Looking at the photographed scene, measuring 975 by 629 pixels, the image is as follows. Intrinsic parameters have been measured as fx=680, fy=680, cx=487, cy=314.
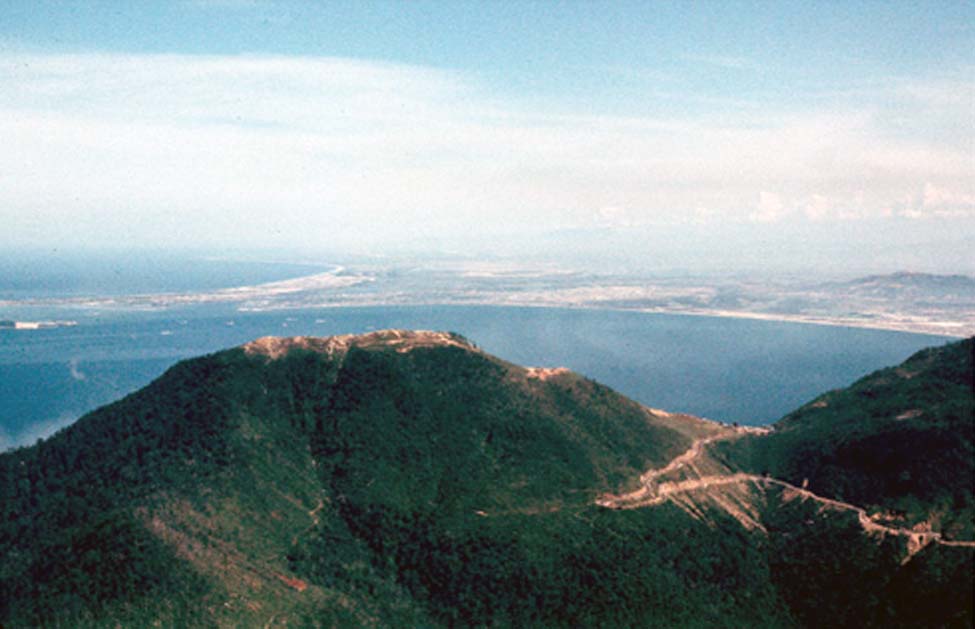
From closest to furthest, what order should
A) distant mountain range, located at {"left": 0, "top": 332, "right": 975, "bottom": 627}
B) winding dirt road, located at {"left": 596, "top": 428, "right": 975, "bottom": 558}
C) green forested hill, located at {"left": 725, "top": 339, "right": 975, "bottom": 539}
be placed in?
distant mountain range, located at {"left": 0, "top": 332, "right": 975, "bottom": 627} → winding dirt road, located at {"left": 596, "top": 428, "right": 975, "bottom": 558} → green forested hill, located at {"left": 725, "top": 339, "right": 975, "bottom": 539}

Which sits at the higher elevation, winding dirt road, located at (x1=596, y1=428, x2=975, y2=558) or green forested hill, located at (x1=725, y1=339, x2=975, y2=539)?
green forested hill, located at (x1=725, y1=339, x2=975, y2=539)

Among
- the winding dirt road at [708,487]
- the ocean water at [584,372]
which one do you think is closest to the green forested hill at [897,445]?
the winding dirt road at [708,487]

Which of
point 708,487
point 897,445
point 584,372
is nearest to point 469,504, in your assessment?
point 708,487

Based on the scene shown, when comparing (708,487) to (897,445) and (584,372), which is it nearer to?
(897,445)

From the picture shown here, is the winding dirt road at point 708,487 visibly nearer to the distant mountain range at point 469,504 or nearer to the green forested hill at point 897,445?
the distant mountain range at point 469,504

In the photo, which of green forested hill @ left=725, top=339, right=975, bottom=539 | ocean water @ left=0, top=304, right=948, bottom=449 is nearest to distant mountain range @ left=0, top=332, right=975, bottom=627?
green forested hill @ left=725, top=339, right=975, bottom=539

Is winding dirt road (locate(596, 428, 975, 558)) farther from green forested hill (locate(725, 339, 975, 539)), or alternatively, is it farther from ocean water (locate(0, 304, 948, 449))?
ocean water (locate(0, 304, 948, 449))

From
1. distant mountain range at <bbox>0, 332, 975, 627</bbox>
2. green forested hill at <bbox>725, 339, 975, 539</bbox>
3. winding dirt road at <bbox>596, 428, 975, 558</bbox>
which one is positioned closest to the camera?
distant mountain range at <bbox>0, 332, 975, 627</bbox>

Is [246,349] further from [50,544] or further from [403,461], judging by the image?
[50,544]

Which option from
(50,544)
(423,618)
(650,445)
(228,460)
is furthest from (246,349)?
(650,445)
